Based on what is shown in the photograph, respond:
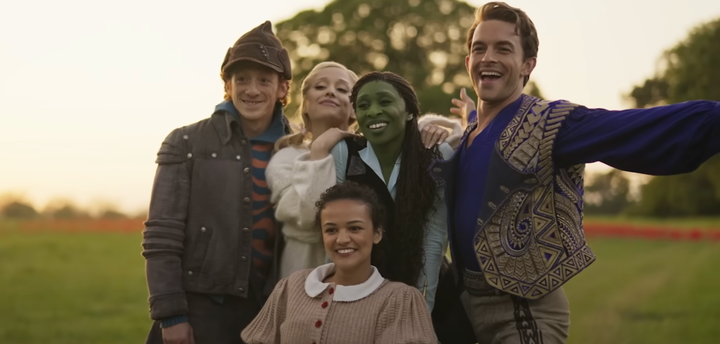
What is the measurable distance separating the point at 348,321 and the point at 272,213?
87 centimetres

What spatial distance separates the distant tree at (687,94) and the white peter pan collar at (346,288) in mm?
19433

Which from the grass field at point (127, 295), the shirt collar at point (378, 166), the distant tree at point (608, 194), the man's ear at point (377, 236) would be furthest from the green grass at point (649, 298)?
the distant tree at point (608, 194)

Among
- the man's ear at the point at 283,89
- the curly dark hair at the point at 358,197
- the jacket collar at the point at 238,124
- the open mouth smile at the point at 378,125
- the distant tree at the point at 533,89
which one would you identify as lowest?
the curly dark hair at the point at 358,197

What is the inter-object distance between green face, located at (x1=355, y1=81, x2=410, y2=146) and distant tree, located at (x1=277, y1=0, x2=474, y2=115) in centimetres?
1505

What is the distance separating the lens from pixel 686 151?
284cm

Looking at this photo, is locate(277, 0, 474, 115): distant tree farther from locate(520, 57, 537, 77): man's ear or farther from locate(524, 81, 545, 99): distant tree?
locate(520, 57, 537, 77): man's ear

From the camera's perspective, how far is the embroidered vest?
139 inches

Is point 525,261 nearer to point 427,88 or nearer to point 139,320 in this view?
point 139,320

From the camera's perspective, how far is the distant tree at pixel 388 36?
1875cm

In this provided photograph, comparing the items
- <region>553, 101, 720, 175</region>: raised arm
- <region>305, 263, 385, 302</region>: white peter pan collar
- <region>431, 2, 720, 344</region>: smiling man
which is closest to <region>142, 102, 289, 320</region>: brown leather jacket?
<region>305, 263, 385, 302</region>: white peter pan collar

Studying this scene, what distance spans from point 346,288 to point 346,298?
48mm

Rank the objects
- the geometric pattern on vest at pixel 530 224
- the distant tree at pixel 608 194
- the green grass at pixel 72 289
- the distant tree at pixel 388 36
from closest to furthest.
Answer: the geometric pattern on vest at pixel 530 224
the green grass at pixel 72 289
the distant tree at pixel 388 36
the distant tree at pixel 608 194

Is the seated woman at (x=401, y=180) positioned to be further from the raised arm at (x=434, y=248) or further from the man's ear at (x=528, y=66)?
the man's ear at (x=528, y=66)

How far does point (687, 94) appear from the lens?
22.1 m
